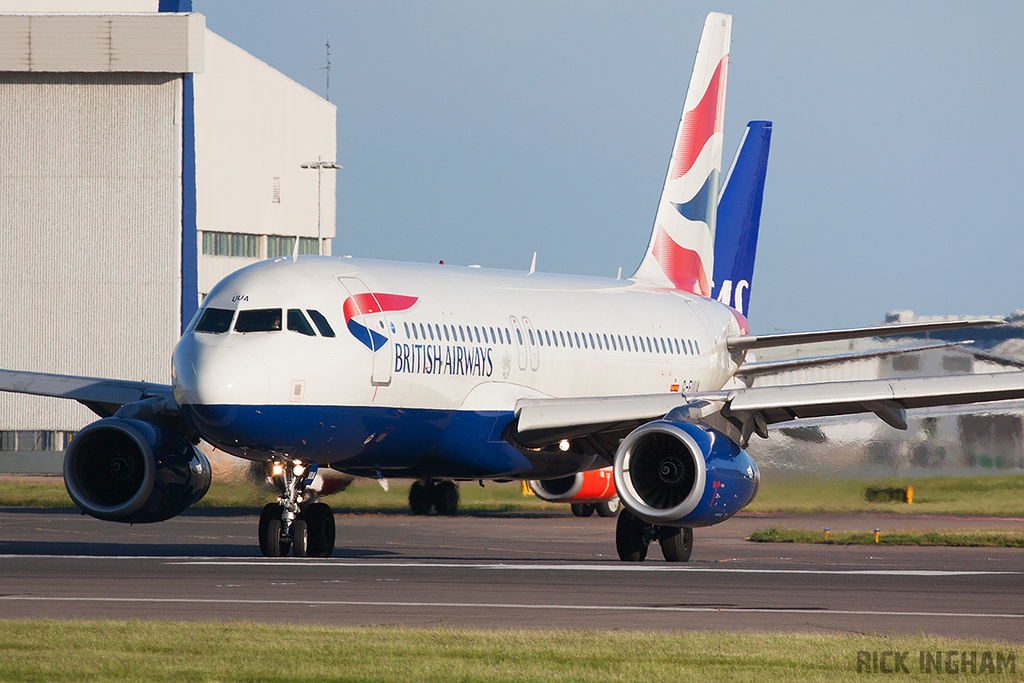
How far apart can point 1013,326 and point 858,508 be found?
2136cm

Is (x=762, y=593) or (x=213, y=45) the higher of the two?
(x=213, y=45)

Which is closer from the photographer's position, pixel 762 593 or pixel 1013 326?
pixel 762 593

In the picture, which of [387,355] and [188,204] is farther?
[188,204]

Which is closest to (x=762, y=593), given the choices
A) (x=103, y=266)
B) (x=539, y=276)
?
(x=539, y=276)

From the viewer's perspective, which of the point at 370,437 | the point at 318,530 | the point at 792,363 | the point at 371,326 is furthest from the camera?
the point at 792,363

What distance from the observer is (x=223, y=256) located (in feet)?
201

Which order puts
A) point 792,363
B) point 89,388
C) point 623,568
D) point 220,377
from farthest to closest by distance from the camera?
point 792,363 < point 89,388 < point 623,568 < point 220,377

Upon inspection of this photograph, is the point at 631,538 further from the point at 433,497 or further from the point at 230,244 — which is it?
the point at 230,244

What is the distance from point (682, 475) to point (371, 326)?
450 centimetres

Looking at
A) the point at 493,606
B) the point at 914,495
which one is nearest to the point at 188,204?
the point at 914,495

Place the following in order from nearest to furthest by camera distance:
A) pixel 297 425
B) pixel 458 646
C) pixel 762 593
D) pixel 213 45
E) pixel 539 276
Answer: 1. pixel 458 646
2. pixel 762 593
3. pixel 297 425
4. pixel 539 276
5. pixel 213 45

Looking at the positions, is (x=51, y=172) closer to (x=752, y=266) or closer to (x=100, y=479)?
(x=752, y=266)

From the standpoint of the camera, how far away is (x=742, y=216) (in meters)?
35.2

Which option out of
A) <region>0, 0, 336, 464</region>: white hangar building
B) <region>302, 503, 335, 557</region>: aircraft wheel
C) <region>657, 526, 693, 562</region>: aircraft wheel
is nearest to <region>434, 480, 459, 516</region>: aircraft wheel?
<region>657, 526, 693, 562</region>: aircraft wheel
